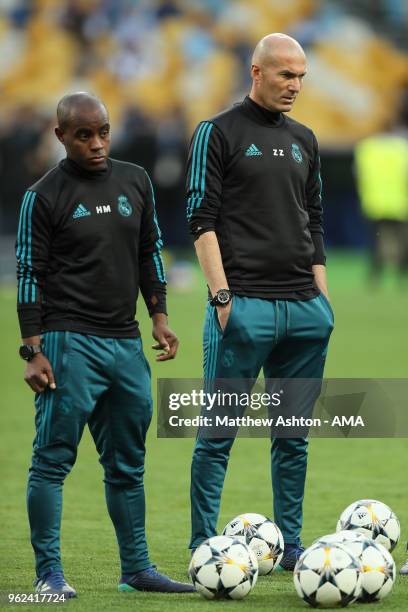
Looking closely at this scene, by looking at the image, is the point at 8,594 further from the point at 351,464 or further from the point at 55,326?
the point at 351,464

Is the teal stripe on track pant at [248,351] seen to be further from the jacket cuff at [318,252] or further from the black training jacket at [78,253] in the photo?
the black training jacket at [78,253]

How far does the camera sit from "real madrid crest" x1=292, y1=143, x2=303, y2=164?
636cm

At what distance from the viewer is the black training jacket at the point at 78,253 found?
5707mm

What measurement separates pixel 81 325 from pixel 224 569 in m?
1.12

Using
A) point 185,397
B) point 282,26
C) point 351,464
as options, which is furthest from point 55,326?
point 282,26

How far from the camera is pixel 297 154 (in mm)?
6383

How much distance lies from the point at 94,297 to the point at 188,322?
11833mm

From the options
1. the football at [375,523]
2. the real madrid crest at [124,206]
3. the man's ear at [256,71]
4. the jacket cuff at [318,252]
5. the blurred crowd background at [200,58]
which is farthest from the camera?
the blurred crowd background at [200,58]

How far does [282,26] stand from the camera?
96.3 ft

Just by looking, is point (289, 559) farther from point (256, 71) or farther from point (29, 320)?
point (256, 71)

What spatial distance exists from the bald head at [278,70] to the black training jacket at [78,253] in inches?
31.9

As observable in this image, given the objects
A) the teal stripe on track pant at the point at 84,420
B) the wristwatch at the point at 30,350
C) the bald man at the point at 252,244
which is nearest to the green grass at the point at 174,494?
the teal stripe on track pant at the point at 84,420

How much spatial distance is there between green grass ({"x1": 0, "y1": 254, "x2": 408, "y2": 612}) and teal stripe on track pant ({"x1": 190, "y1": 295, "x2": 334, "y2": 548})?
384mm

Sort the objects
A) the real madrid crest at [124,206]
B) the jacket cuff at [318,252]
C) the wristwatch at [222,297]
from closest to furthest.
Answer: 1. the real madrid crest at [124,206]
2. the wristwatch at [222,297]
3. the jacket cuff at [318,252]
